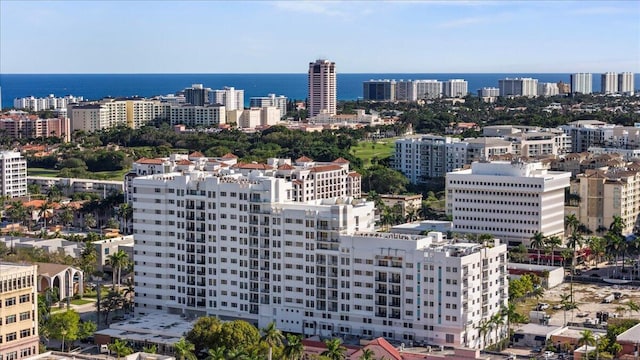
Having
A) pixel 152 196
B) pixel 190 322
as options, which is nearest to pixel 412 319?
pixel 190 322

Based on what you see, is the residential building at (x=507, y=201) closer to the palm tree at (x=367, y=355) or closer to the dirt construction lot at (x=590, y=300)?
the dirt construction lot at (x=590, y=300)

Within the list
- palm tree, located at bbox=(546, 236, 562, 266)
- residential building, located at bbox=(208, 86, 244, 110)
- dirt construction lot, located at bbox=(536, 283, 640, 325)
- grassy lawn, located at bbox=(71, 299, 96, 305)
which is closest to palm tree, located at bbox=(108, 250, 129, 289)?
grassy lawn, located at bbox=(71, 299, 96, 305)

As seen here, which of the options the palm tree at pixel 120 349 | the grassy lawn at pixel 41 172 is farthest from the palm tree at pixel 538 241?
the grassy lawn at pixel 41 172

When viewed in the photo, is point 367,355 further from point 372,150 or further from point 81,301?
point 372,150

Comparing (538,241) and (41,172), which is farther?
(41,172)

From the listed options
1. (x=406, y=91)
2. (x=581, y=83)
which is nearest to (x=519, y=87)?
(x=581, y=83)

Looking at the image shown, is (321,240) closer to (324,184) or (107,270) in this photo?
(107,270)
